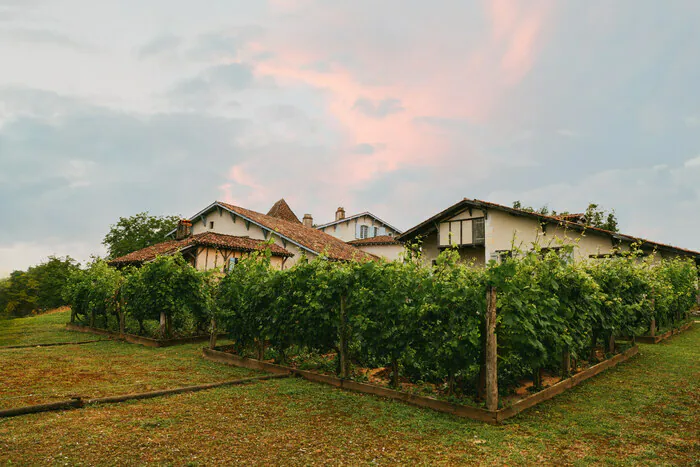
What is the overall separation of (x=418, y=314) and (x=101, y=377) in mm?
6072

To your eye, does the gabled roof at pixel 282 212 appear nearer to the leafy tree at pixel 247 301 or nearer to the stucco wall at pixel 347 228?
the stucco wall at pixel 347 228

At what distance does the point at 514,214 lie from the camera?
23781 mm

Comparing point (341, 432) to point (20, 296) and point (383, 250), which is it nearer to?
point (383, 250)

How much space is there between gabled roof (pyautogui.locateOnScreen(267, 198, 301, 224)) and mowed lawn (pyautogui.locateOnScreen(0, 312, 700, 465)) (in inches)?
1323

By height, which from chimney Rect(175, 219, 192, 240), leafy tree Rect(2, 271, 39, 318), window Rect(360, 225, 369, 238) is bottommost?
leafy tree Rect(2, 271, 39, 318)

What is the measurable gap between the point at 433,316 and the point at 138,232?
55437 millimetres

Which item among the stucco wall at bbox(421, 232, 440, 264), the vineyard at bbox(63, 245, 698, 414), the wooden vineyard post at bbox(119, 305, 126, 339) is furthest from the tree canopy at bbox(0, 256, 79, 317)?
the vineyard at bbox(63, 245, 698, 414)

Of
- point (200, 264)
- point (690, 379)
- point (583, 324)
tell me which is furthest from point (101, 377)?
point (200, 264)

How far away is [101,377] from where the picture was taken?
7797 millimetres

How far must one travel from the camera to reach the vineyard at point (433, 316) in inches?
229

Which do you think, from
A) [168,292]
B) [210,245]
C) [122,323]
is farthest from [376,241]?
[168,292]

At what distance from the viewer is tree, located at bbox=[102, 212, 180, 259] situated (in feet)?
172

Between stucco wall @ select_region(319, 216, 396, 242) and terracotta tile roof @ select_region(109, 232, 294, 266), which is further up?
stucco wall @ select_region(319, 216, 396, 242)

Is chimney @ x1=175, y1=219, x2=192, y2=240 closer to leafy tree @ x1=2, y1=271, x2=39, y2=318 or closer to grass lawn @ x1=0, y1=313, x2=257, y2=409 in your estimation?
grass lawn @ x1=0, y1=313, x2=257, y2=409
